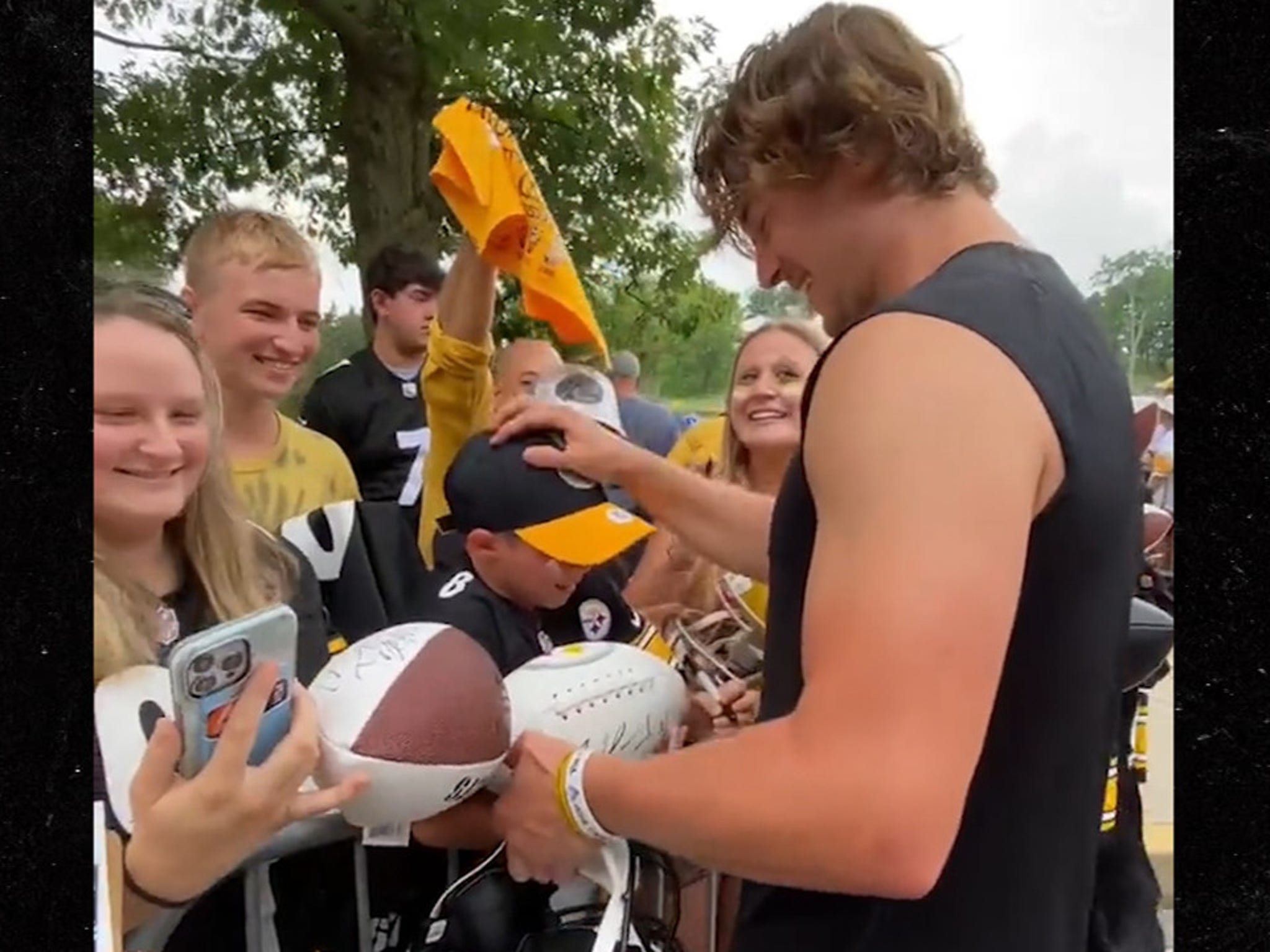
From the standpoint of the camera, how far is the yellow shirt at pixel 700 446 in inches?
60.1

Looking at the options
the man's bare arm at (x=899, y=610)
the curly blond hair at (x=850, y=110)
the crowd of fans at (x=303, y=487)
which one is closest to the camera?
the man's bare arm at (x=899, y=610)

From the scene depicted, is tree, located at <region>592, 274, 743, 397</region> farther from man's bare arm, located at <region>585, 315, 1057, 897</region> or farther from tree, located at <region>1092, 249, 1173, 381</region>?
man's bare arm, located at <region>585, 315, 1057, 897</region>

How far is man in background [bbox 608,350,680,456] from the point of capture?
1473 mm

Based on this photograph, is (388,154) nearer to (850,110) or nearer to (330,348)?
(330,348)

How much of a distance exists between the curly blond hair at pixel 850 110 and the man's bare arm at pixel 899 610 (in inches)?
7.9

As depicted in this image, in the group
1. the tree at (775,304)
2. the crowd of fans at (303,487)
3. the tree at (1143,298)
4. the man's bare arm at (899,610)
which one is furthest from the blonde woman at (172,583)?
the tree at (1143,298)

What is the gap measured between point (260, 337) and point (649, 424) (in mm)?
464

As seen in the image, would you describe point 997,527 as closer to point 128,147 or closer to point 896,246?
point 896,246

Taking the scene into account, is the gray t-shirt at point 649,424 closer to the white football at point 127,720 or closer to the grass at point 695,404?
the grass at point 695,404

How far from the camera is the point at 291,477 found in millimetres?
1312
